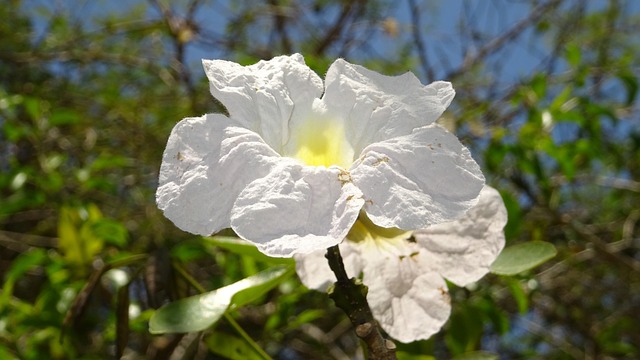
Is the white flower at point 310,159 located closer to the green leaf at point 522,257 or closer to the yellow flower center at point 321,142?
the yellow flower center at point 321,142

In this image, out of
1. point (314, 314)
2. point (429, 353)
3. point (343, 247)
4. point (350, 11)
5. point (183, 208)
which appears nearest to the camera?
point (183, 208)

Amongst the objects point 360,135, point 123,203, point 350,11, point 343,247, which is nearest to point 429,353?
point 343,247

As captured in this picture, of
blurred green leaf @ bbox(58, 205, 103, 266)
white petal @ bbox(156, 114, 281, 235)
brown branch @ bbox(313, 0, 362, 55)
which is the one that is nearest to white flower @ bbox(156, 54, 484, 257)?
white petal @ bbox(156, 114, 281, 235)

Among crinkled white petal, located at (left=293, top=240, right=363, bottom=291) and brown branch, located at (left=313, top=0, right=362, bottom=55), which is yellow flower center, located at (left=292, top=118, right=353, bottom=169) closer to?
crinkled white petal, located at (left=293, top=240, right=363, bottom=291)

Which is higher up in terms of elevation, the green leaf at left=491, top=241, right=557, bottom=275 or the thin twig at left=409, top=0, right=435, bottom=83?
the green leaf at left=491, top=241, right=557, bottom=275

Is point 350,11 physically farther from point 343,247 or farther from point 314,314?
point 343,247

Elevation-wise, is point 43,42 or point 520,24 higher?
point 520,24

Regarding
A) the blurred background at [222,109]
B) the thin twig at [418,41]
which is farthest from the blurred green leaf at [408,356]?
the thin twig at [418,41]
